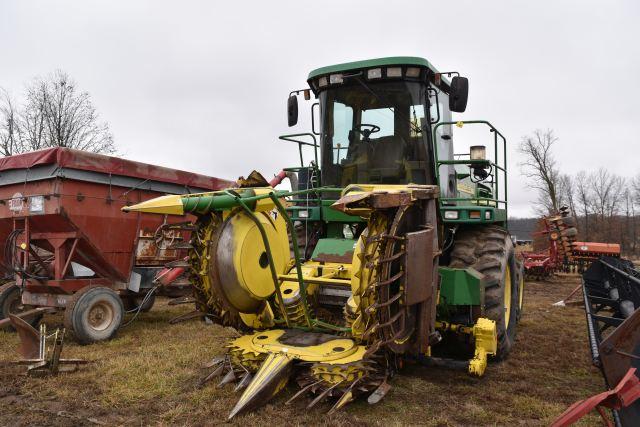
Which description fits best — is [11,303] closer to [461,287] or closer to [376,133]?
[376,133]

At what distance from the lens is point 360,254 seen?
11.2 ft

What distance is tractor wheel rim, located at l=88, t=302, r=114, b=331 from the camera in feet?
20.4

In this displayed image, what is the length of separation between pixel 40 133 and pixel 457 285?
71.8 feet

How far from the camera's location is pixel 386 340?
127 inches

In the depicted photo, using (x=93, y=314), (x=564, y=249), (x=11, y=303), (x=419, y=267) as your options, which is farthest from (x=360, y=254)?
(x=564, y=249)


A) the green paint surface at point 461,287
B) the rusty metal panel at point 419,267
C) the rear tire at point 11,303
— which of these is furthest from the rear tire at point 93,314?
the rusty metal panel at point 419,267

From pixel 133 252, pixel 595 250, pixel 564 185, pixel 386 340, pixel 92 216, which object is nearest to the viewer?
pixel 386 340

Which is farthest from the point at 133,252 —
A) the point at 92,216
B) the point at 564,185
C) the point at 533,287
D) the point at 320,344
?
the point at 564,185

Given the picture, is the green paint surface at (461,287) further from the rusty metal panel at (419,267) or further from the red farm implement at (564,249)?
the red farm implement at (564,249)

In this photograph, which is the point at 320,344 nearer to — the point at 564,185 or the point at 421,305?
the point at 421,305

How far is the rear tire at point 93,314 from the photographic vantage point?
233 inches

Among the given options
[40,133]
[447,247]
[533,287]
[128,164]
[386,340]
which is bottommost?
[533,287]

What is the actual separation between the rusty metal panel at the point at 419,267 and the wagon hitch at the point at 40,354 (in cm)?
319

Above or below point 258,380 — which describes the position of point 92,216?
above
